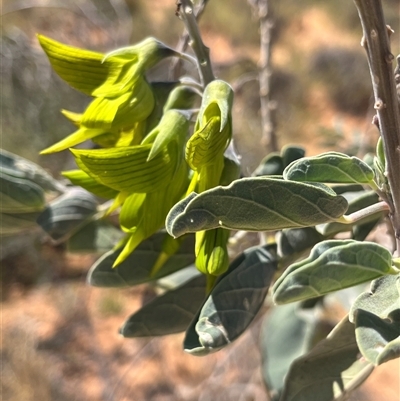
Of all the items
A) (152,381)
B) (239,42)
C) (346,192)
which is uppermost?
(239,42)

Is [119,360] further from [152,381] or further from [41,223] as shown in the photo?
[41,223]

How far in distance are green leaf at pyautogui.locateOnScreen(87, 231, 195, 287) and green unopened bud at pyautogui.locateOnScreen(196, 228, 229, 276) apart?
0.50ft

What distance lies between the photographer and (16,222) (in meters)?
0.82

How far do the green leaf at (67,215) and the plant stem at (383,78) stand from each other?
52cm

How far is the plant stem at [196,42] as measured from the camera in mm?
524

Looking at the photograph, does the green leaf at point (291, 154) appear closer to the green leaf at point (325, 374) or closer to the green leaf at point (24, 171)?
the green leaf at point (325, 374)

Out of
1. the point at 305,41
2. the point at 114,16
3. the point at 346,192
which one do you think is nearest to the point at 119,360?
the point at 346,192

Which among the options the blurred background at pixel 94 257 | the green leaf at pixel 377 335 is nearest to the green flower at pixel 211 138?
the green leaf at pixel 377 335

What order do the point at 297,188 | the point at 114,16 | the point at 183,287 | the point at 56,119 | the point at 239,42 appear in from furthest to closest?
the point at 239,42 → the point at 114,16 → the point at 56,119 → the point at 183,287 → the point at 297,188

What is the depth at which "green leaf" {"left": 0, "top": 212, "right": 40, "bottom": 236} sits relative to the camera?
0.80 metres

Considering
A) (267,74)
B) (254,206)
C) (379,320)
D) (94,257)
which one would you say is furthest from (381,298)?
(94,257)

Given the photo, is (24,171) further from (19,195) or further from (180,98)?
(180,98)

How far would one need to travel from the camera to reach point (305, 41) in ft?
19.2

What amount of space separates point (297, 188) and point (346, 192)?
342 mm
